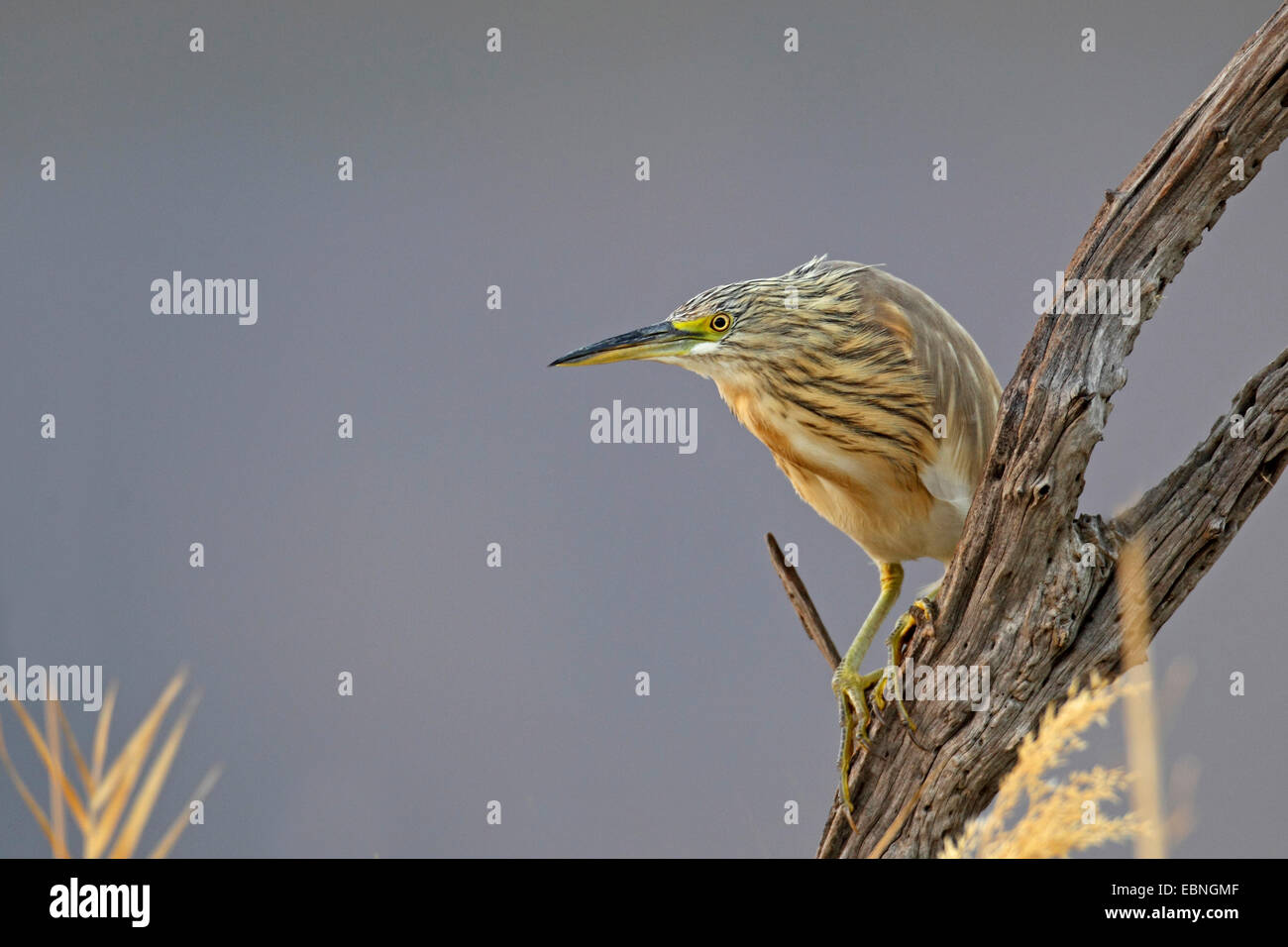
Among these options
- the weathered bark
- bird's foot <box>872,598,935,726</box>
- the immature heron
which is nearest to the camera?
the weathered bark

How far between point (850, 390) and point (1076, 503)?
317 mm

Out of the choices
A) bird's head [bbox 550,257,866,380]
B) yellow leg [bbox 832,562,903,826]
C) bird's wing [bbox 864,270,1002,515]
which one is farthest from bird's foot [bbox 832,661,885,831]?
bird's head [bbox 550,257,866,380]

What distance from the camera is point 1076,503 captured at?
113 cm

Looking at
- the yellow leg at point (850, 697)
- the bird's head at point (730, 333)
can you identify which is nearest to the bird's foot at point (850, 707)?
the yellow leg at point (850, 697)

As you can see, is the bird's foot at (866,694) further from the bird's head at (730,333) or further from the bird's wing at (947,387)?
the bird's head at (730,333)

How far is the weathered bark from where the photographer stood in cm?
106

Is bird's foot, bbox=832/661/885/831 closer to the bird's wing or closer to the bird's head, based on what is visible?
the bird's wing

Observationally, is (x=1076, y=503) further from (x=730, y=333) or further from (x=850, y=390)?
(x=730, y=333)

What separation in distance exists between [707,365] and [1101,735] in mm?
1843

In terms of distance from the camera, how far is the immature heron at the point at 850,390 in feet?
4.47

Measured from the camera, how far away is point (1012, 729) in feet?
3.79

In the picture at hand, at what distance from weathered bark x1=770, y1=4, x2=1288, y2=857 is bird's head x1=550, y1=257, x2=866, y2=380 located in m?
0.32

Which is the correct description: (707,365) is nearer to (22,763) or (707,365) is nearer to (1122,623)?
(1122,623)

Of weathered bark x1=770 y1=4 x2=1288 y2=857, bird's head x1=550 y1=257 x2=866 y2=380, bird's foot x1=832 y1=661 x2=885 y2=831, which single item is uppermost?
bird's head x1=550 y1=257 x2=866 y2=380
